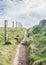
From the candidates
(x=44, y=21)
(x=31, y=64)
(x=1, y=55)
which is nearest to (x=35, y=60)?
(x=31, y=64)

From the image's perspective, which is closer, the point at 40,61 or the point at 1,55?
the point at 40,61

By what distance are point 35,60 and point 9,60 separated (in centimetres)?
442

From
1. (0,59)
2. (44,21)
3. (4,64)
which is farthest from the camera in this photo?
(44,21)

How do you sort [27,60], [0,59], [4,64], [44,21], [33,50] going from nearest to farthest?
1. [4,64]
2. [0,59]
3. [27,60]
4. [33,50]
5. [44,21]

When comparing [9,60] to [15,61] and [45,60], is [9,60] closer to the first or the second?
[15,61]

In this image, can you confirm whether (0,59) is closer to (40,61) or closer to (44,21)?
(40,61)

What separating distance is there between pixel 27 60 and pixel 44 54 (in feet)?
11.2

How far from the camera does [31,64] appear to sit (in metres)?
36.8

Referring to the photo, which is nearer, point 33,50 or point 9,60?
point 9,60

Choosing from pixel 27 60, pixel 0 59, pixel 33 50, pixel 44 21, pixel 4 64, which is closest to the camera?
pixel 4 64

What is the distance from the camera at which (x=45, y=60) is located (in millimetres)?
35531

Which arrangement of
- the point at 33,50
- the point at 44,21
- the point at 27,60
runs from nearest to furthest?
the point at 27,60 < the point at 33,50 < the point at 44,21

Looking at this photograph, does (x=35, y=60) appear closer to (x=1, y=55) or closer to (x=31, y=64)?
(x=31, y=64)

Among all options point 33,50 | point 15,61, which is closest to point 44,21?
point 33,50
